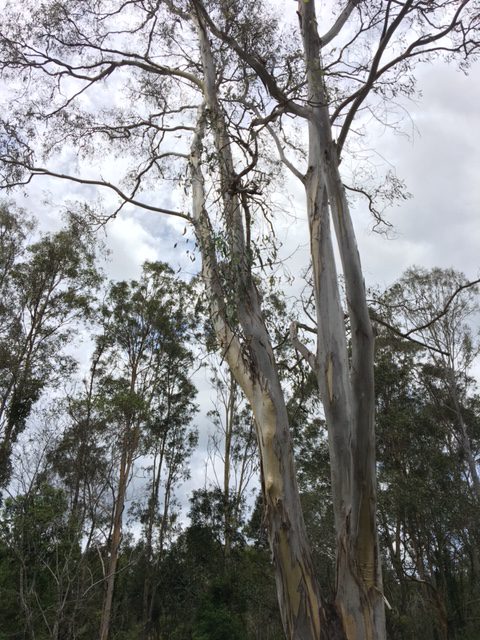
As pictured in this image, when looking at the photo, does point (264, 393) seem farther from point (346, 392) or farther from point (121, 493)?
point (121, 493)

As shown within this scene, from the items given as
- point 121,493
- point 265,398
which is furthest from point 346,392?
point 121,493

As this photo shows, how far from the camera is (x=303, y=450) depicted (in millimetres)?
11812

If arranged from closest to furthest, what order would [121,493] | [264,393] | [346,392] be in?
[346,392] → [264,393] → [121,493]

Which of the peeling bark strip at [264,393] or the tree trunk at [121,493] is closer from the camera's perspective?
the peeling bark strip at [264,393]

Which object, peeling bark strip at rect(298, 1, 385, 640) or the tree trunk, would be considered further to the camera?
the tree trunk

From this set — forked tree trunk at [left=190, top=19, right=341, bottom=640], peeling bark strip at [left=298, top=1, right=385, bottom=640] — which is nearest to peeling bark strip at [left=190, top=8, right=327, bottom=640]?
forked tree trunk at [left=190, top=19, right=341, bottom=640]

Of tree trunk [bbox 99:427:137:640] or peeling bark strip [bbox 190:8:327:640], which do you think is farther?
tree trunk [bbox 99:427:137:640]

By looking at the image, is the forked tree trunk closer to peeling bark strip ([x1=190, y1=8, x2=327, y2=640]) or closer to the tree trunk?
peeling bark strip ([x1=190, y1=8, x2=327, y2=640])

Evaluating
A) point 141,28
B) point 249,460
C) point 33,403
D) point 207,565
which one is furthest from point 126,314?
point 141,28

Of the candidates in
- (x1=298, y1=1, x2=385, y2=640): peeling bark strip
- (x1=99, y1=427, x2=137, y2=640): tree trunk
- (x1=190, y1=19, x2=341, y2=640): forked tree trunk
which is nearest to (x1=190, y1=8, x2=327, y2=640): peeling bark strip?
(x1=190, y1=19, x2=341, y2=640): forked tree trunk

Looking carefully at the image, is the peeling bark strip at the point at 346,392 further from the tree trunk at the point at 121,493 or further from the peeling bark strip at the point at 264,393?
the tree trunk at the point at 121,493

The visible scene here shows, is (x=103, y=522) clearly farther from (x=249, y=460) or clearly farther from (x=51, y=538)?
(x=249, y=460)

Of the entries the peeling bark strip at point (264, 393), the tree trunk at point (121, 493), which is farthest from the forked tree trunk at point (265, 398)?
the tree trunk at point (121, 493)

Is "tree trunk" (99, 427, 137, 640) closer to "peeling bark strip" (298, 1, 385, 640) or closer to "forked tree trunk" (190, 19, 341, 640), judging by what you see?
"forked tree trunk" (190, 19, 341, 640)
